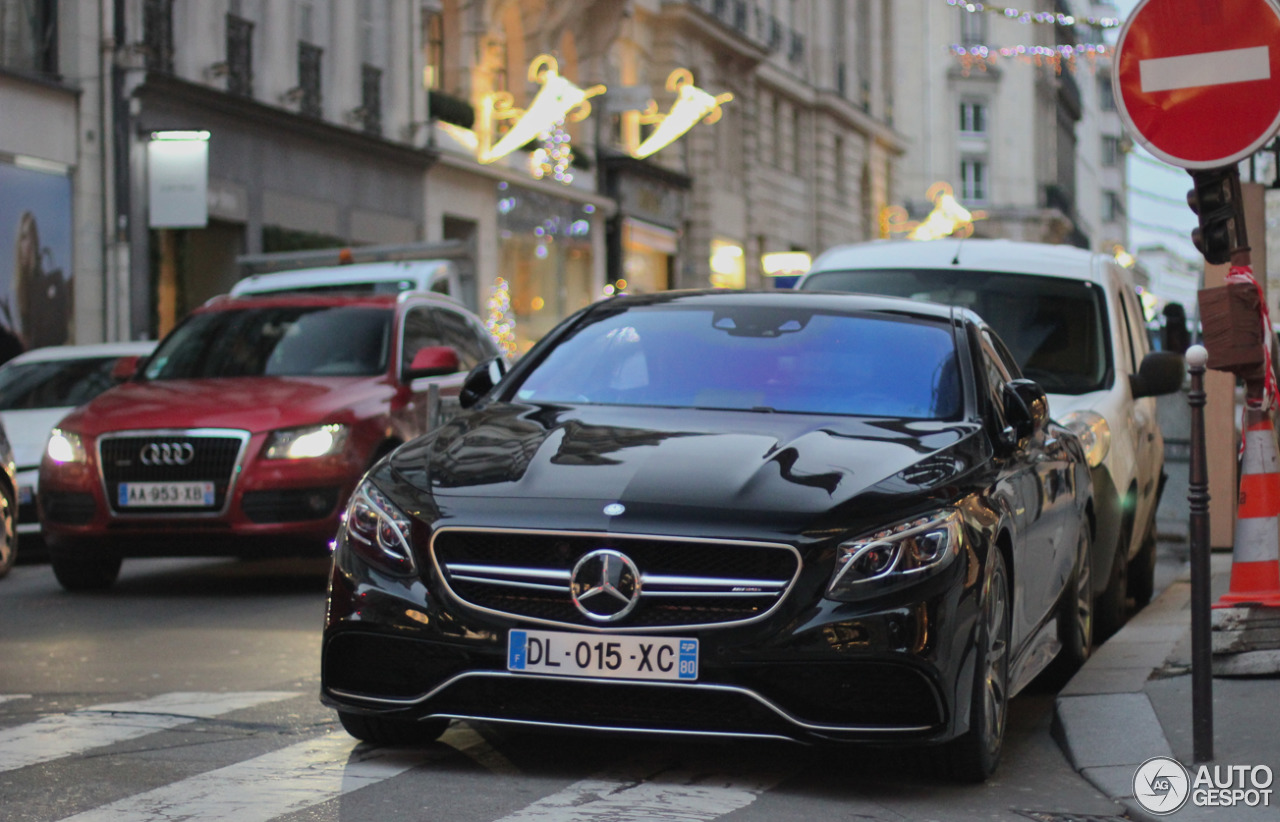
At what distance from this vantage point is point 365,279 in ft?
61.7

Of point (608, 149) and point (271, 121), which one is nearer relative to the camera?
point (271, 121)

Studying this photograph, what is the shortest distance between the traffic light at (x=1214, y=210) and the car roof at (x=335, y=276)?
428 inches

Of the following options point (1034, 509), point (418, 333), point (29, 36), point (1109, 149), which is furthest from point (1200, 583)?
point (1109, 149)

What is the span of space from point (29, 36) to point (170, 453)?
14110 mm

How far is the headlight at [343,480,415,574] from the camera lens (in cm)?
555

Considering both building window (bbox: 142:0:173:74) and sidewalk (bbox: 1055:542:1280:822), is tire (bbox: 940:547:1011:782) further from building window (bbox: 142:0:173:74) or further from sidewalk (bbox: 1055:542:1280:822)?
building window (bbox: 142:0:173:74)

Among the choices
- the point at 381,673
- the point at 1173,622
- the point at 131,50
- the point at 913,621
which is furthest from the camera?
the point at 131,50

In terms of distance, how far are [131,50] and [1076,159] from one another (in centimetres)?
9779

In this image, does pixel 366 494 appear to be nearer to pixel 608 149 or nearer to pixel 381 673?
pixel 381 673

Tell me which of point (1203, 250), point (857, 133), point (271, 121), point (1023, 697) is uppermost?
point (857, 133)

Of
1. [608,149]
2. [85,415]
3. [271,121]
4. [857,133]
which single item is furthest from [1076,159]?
[85,415]

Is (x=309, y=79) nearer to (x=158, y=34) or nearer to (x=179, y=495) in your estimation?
(x=158, y=34)

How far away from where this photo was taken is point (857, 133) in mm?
60719

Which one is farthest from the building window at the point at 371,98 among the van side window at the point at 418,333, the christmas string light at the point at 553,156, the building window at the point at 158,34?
the van side window at the point at 418,333
